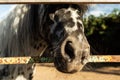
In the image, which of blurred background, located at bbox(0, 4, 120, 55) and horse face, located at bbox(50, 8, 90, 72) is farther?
blurred background, located at bbox(0, 4, 120, 55)

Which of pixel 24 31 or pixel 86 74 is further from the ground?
pixel 24 31

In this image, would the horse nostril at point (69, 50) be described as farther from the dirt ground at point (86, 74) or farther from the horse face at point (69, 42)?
the dirt ground at point (86, 74)

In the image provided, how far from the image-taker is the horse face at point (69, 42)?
5.86ft

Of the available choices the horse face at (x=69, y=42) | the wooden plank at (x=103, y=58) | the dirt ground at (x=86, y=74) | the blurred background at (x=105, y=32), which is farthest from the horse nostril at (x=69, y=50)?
the blurred background at (x=105, y=32)

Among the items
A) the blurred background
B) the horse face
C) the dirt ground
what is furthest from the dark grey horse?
the blurred background

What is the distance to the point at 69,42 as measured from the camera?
1.79m

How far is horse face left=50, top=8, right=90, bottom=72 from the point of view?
1.79 m

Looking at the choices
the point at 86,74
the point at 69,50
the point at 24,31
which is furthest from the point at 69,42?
the point at 86,74

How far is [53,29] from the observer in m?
2.07

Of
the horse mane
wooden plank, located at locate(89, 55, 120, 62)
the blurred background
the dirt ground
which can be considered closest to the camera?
wooden plank, located at locate(89, 55, 120, 62)

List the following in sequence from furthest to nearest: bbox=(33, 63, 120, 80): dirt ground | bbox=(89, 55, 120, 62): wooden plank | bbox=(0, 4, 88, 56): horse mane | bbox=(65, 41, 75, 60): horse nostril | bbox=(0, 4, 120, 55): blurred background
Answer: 1. bbox=(0, 4, 120, 55): blurred background
2. bbox=(33, 63, 120, 80): dirt ground
3. bbox=(0, 4, 88, 56): horse mane
4. bbox=(89, 55, 120, 62): wooden plank
5. bbox=(65, 41, 75, 60): horse nostril

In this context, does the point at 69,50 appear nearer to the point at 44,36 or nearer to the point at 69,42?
the point at 69,42

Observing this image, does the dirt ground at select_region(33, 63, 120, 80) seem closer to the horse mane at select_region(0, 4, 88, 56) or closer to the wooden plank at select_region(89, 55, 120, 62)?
the horse mane at select_region(0, 4, 88, 56)

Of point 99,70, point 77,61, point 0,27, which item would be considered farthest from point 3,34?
point 99,70
